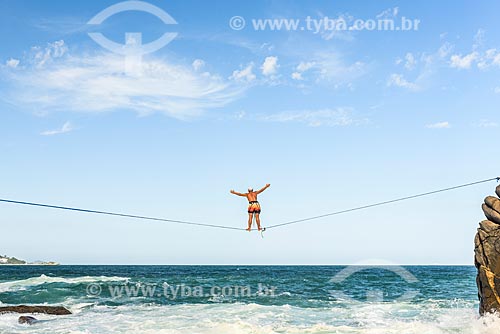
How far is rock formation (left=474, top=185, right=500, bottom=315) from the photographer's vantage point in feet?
56.0

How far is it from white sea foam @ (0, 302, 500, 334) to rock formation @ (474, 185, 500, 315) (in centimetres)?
60

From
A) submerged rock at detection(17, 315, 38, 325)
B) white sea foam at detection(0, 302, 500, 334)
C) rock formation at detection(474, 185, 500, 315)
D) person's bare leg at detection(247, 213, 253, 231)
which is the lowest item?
white sea foam at detection(0, 302, 500, 334)

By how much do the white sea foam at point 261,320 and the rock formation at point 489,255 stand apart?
60cm

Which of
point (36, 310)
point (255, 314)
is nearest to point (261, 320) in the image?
point (255, 314)

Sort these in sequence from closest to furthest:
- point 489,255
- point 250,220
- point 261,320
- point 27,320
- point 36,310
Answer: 1. point 250,220
2. point 489,255
3. point 27,320
4. point 261,320
5. point 36,310

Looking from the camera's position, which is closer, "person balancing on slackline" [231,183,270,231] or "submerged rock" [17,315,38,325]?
"person balancing on slackline" [231,183,270,231]

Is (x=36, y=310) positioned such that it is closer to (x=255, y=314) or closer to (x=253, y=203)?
(x=255, y=314)

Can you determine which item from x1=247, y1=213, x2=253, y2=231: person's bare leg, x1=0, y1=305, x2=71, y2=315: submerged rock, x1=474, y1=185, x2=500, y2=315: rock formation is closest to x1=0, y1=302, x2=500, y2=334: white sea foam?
x1=474, y1=185, x2=500, y2=315: rock formation

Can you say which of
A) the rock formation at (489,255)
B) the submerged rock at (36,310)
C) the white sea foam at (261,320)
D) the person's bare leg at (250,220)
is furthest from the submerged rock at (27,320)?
the rock formation at (489,255)

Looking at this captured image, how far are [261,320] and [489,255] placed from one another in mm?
9610

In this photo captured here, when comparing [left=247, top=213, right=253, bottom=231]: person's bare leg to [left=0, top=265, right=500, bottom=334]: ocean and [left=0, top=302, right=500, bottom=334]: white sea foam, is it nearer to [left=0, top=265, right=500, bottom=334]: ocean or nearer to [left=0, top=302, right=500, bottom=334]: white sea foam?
[left=0, top=302, right=500, bottom=334]: white sea foam

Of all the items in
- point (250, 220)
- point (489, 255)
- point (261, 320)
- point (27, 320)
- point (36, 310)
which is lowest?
point (261, 320)

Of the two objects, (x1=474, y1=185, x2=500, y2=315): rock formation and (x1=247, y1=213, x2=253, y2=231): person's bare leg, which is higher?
(x1=247, y1=213, x2=253, y2=231): person's bare leg

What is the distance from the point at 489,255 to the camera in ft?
57.0
